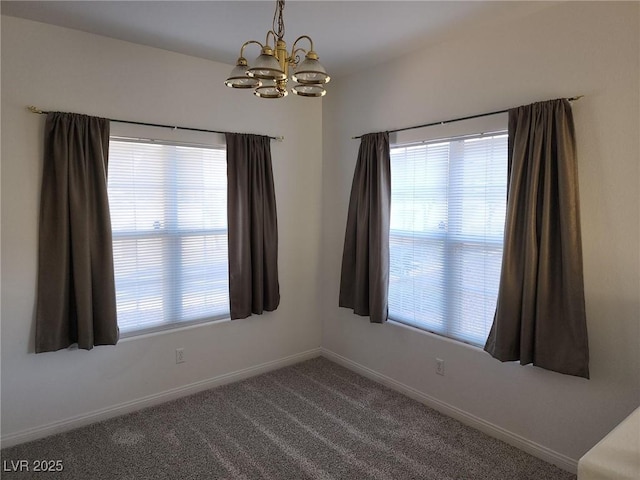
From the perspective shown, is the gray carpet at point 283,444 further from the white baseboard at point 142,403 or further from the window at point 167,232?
the window at point 167,232

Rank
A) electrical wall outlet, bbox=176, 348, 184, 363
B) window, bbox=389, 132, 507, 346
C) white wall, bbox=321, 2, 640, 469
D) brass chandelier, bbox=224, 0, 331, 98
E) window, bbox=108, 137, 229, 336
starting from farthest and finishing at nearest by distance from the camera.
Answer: electrical wall outlet, bbox=176, 348, 184, 363 → window, bbox=108, 137, 229, 336 → window, bbox=389, 132, 507, 346 → white wall, bbox=321, 2, 640, 469 → brass chandelier, bbox=224, 0, 331, 98

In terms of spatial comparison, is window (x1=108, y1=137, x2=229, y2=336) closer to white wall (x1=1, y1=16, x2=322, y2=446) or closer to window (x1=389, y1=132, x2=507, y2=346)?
white wall (x1=1, y1=16, x2=322, y2=446)

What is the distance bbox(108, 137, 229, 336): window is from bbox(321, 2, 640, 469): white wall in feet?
5.00

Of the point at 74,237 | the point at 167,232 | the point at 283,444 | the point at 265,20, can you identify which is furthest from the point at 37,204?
→ the point at 283,444

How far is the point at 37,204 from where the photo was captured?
2.62 metres

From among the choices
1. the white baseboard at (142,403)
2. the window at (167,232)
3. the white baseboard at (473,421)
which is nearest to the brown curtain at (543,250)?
the white baseboard at (473,421)

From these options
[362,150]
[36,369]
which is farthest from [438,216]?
[36,369]

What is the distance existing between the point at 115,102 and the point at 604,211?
3145 mm

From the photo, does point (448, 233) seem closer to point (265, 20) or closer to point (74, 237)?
point (265, 20)

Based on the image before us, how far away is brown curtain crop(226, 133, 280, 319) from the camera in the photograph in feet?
11.1

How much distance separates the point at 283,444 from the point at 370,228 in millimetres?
1717

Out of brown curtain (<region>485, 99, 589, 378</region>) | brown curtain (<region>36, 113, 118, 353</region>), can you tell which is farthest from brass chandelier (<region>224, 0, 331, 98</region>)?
brown curtain (<region>36, 113, 118, 353</region>)

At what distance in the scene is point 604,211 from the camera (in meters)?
2.21

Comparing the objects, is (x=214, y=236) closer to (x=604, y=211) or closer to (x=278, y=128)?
(x=278, y=128)
